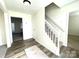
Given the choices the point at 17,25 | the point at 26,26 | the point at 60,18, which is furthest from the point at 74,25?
the point at 17,25

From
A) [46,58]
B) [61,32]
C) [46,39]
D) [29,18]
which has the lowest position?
[46,58]

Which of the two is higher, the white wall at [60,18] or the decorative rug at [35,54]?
the white wall at [60,18]

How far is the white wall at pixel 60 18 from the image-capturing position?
462cm

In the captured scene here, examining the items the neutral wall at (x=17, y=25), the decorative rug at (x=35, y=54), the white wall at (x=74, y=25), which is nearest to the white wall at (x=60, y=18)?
the decorative rug at (x=35, y=54)

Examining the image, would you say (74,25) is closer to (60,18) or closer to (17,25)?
(60,18)

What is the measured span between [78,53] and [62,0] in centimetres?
306

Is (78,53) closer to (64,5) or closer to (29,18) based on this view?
(64,5)

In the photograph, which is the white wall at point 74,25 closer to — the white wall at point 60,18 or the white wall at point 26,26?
the white wall at point 60,18

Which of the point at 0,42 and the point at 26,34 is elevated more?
the point at 26,34

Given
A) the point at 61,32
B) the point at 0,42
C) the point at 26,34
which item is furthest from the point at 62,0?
the point at 0,42

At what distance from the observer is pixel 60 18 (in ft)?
16.2

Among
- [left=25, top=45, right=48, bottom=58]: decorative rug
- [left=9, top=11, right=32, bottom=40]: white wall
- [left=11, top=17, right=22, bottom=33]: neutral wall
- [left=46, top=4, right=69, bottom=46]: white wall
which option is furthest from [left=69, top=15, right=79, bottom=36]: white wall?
[left=11, top=17, right=22, bottom=33]: neutral wall

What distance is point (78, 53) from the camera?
3.67 metres

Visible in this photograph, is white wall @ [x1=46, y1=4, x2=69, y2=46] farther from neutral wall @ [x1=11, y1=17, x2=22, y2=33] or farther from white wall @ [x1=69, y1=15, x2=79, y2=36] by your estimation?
neutral wall @ [x1=11, y1=17, x2=22, y2=33]
